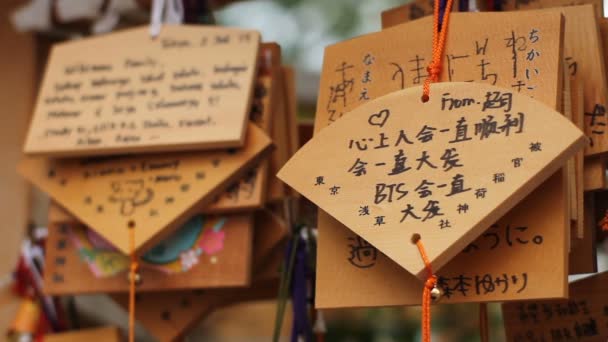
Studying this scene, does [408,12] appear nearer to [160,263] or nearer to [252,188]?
[252,188]

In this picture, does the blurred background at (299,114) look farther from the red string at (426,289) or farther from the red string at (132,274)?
the red string at (426,289)

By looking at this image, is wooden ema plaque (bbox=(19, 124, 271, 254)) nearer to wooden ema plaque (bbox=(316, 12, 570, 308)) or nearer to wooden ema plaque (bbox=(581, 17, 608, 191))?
wooden ema plaque (bbox=(316, 12, 570, 308))

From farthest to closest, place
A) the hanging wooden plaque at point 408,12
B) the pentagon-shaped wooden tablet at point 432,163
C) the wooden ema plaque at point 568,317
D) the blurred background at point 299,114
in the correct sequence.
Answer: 1. the blurred background at point 299,114
2. the hanging wooden plaque at point 408,12
3. the wooden ema plaque at point 568,317
4. the pentagon-shaped wooden tablet at point 432,163

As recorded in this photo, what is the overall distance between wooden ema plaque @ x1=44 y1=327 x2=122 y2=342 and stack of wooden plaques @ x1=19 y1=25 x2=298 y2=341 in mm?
73

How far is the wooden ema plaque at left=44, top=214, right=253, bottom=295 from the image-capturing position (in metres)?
0.76

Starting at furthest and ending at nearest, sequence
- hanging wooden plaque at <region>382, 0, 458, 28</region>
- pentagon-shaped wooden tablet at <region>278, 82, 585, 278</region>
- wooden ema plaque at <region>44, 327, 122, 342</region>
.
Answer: wooden ema plaque at <region>44, 327, 122, 342</region>
hanging wooden plaque at <region>382, 0, 458, 28</region>
pentagon-shaped wooden tablet at <region>278, 82, 585, 278</region>

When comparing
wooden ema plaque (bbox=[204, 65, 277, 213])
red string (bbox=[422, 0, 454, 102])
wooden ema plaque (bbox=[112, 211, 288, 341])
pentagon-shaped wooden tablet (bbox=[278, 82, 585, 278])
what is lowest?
wooden ema plaque (bbox=[112, 211, 288, 341])

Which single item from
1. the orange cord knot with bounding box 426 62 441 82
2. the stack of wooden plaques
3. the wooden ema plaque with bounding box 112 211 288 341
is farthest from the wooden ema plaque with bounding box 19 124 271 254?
the orange cord knot with bounding box 426 62 441 82

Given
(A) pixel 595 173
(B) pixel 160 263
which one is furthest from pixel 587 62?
(B) pixel 160 263

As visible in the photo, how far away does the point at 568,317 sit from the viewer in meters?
0.65

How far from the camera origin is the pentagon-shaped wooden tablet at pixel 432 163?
1.63 ft

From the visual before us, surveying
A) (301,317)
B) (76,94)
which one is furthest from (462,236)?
(76,94)

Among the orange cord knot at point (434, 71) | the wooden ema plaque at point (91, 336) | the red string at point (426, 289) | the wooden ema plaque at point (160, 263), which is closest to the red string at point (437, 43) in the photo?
the orange cord knot at point (434, 71)

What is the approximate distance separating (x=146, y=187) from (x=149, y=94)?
3.8 inches
